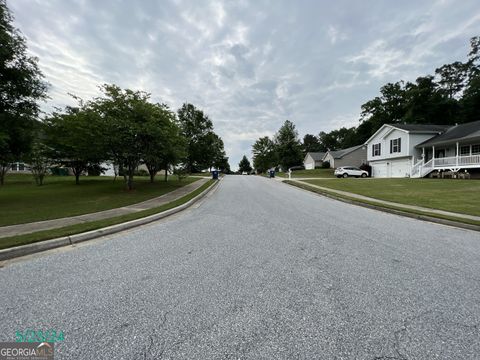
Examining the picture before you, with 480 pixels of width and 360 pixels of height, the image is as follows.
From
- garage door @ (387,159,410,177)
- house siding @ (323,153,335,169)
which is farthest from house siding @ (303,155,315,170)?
garage door @ (387,159,410,177)

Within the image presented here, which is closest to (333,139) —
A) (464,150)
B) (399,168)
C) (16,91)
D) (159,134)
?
(399,168)

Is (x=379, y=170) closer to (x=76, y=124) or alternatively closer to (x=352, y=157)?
(x=352, y=157)

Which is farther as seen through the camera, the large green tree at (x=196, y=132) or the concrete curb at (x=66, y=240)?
the large green tree at (x=196, y=132)

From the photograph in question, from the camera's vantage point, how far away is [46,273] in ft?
11.5

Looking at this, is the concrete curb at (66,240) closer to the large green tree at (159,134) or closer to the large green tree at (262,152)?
the large green tree at (159,134)

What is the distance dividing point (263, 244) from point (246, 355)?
2895 mm

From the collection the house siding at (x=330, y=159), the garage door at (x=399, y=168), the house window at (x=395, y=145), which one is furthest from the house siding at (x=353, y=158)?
the house window at (x=395, y=145)

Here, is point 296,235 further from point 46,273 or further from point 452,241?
point 46,273

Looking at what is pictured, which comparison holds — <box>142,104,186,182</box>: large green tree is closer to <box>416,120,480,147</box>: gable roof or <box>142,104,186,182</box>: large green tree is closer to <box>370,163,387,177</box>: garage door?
<box>416,120,480,147</box>: gable roof

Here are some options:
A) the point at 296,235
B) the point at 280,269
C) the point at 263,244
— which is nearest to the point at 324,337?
the point at 280,269

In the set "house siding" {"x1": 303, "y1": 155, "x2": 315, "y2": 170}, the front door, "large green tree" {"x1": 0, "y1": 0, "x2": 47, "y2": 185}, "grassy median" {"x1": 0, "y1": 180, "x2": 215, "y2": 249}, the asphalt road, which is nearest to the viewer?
the asphalt road

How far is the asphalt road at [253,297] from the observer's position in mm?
1962

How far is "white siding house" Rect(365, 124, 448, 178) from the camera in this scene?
26578 mm

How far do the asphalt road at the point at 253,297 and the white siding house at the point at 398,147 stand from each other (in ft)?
88.6
